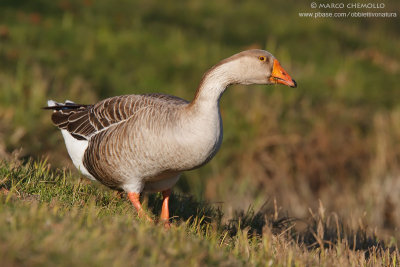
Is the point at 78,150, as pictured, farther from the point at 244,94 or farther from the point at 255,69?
the point at 244,94

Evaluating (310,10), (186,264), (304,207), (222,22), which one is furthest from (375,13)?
(186,264)

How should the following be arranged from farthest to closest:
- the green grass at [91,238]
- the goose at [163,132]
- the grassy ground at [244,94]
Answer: the grassy ground at [244,94]
the goose at [163,132]
the green grass at [91,238]

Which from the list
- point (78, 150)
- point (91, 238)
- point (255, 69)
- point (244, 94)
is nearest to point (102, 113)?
point (78, 150)

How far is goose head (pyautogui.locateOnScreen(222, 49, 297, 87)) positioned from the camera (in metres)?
5.21

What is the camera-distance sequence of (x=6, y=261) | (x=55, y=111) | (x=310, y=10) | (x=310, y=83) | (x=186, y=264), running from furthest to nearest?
(x=310, y=10), (x=310, y=83), (x=55, y=111), (x=186, y=264), (x=6, y=261)

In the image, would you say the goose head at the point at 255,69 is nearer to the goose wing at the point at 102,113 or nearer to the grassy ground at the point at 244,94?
the goose wing at the point at 102,113

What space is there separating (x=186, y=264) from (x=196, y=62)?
348 inches

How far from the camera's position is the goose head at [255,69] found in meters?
5.21

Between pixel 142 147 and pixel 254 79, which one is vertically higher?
pixel 254 79

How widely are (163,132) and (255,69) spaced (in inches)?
42.7

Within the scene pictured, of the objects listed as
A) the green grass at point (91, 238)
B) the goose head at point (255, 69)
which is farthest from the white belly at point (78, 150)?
the goose head at point (255, 69)

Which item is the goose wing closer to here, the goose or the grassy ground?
the goose

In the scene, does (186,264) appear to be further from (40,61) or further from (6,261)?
(40,61)

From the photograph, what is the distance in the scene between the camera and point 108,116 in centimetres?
590
